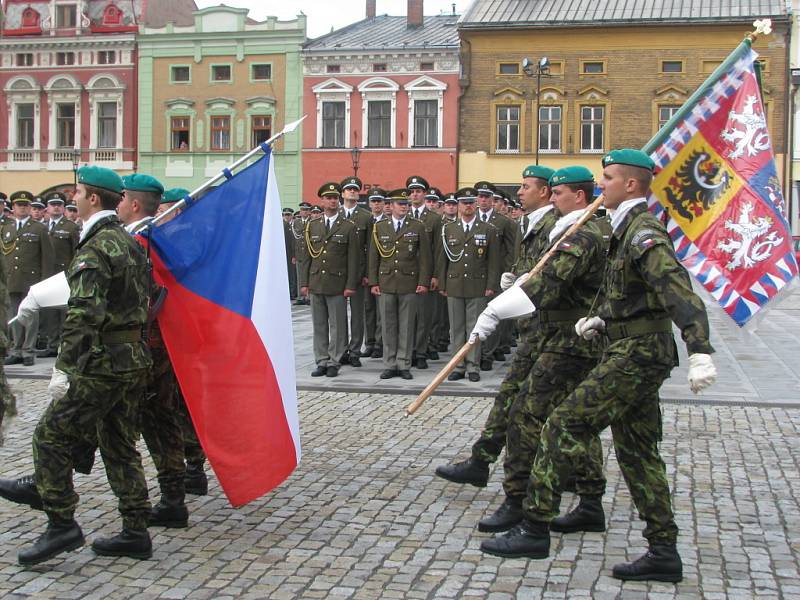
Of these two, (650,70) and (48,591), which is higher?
(650,70)

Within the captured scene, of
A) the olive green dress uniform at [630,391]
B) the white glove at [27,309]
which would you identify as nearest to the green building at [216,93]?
the white glove at [27,309]

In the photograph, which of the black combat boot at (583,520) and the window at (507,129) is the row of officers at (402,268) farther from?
the window at (507,129)

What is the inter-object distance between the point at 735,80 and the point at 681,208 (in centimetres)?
99

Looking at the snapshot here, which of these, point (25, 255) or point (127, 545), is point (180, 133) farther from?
point (127, 545)

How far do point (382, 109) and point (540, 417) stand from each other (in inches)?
1441

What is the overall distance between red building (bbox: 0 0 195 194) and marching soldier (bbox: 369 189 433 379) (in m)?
33.5

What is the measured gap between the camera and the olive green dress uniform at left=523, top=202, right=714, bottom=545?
5016mm

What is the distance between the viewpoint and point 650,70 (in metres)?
39.8

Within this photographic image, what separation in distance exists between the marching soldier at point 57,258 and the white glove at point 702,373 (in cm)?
1038

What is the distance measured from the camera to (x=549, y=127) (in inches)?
1602

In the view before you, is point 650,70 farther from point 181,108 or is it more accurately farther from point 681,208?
point 681,208

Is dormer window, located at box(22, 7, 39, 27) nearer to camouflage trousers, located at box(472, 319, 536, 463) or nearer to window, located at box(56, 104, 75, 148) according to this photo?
window, located at box(56, 104, 75, 148)

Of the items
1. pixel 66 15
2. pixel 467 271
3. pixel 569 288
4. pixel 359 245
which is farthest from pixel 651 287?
pixel 66 15

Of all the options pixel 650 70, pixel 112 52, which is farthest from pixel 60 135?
pixel 650 70
